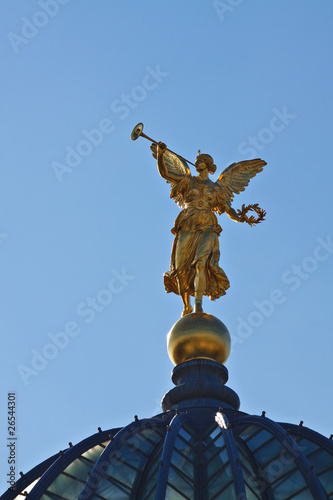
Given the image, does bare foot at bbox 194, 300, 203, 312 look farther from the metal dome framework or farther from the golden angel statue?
the metal dome framework

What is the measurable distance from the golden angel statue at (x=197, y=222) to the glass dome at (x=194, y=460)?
3157mm

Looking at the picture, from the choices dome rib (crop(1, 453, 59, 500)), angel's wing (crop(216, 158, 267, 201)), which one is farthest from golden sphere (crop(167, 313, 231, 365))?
dome rib (crop(1, 453, 59, 500))

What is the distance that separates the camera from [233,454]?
112 feet

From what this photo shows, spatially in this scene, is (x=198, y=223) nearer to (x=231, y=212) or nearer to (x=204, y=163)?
(x=231, y=212)

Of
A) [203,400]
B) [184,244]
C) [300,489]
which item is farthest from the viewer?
[184,244]

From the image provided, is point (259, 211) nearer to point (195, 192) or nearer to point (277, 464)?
point (195, 192)

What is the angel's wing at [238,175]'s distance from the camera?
135 feet

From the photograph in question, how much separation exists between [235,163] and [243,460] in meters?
9.75

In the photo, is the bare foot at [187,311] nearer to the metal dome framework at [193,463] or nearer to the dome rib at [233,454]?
the metal dome framework at [193,463]

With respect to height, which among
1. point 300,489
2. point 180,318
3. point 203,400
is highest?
point 180,318

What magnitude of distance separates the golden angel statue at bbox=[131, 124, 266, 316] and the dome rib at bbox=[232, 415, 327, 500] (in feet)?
13.3

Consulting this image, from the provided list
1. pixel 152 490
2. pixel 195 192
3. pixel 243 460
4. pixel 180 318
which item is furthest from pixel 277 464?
pixel 195 192

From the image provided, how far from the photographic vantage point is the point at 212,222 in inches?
1588

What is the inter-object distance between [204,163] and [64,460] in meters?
9.63
